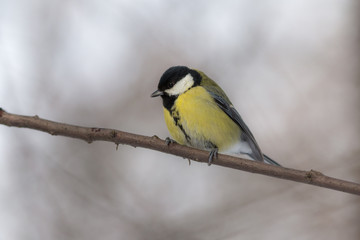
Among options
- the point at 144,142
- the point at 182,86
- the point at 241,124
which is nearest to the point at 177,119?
the point at 182,86

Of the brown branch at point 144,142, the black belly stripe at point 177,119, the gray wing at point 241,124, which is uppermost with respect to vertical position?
the gray wing at point 241,124

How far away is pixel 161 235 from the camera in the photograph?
264cm

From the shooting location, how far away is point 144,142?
1676 millimetres

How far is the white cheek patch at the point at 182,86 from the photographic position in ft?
7.69

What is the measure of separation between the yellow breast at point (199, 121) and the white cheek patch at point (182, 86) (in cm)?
4

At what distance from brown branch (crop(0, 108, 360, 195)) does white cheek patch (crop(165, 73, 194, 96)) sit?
0.59m

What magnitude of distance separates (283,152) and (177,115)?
1107 millimetres

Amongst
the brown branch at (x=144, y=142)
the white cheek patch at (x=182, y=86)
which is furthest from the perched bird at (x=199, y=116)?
the brown branch at (x=144, y=142)

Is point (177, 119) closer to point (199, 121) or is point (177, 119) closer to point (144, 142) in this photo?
point (199, 121)

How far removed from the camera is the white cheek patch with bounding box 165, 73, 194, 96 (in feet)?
Answer: 7.69

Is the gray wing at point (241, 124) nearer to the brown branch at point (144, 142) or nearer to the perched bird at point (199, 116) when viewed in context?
the perched bird at point (199, 116)

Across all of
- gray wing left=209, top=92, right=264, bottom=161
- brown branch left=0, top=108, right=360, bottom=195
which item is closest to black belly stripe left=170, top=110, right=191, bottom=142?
gray wing left=209, top=92, right=264, bottom=161

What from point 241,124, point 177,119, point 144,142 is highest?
point 241,124

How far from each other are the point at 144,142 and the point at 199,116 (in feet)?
2.11
